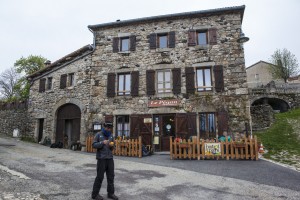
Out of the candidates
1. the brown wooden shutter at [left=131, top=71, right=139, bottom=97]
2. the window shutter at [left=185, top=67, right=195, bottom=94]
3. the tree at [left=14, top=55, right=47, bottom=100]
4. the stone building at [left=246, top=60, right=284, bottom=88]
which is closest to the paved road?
the window shutter at [left=185, top=67, right=195, bottom=94]

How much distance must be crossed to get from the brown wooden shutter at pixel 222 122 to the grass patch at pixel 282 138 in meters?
2.31

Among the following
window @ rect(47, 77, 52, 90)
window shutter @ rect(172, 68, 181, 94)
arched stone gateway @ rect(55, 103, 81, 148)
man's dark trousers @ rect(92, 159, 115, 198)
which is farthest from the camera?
window @ rect(47, 77, 52, 90)

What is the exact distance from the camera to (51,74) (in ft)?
51.5

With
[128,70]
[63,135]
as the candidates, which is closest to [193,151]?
[128,70]

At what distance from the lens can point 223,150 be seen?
895 centimetres

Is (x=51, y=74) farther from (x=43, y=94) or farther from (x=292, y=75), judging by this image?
(x=292, y=75)

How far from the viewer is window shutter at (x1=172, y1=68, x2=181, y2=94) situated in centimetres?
1237

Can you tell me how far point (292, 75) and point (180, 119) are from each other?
106 feet

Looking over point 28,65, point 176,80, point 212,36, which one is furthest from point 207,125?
point 28,65

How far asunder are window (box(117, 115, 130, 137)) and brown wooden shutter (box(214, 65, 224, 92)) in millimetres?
5585

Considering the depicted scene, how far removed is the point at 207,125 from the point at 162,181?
6687mm

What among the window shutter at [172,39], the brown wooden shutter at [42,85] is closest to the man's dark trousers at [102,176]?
the window shutter at [172,39]

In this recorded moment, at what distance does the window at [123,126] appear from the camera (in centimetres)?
1284

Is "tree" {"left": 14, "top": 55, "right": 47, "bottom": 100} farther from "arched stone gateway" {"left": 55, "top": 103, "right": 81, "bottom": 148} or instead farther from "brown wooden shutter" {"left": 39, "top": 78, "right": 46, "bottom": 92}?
"arched stone gateway" {"left": 55, "top": 103, "right": 81, "bottom": 148}
